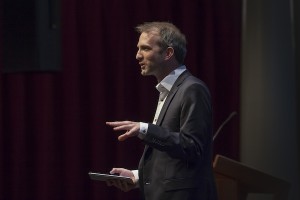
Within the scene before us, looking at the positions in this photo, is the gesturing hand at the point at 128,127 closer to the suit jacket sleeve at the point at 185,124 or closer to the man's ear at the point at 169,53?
the suit jacket sleeve at the point at 185,124

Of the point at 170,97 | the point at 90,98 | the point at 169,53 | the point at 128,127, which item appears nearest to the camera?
the point at 128,127

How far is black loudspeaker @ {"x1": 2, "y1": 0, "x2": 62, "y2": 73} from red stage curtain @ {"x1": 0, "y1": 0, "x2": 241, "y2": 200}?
6.58 feet

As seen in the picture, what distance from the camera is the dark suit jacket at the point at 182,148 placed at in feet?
7.54

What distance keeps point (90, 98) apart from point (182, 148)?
2449 mm

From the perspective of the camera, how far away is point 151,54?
2590 millimetres

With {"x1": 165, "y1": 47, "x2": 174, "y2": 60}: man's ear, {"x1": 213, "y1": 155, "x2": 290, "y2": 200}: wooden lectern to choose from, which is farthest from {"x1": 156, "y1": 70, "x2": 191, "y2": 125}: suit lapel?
{"x1": 213, "y1": 155, "x2": 290, "y2": 200}: wooden lectern

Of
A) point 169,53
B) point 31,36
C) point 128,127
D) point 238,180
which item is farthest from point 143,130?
point 238,180

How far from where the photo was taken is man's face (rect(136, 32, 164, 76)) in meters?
2.57

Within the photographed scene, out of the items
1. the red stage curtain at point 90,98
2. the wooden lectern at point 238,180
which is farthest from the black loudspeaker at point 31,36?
the red stage curtain at point 90,98

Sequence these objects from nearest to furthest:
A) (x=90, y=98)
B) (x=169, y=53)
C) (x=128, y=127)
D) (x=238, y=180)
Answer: (x=128, y=127) → (x=169, y=53) → (x=238, y=180) → (x=90, y=98)

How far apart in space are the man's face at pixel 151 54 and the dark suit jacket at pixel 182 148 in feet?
0.44

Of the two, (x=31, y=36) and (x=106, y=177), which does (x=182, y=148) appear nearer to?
(x=106, y=177)

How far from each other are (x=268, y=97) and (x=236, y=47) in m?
0.75

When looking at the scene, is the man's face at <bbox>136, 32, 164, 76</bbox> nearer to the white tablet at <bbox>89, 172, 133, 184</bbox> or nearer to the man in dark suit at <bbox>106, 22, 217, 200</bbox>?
the man in dark suit at <bbox>106, 22, 217, 200</bbox>
